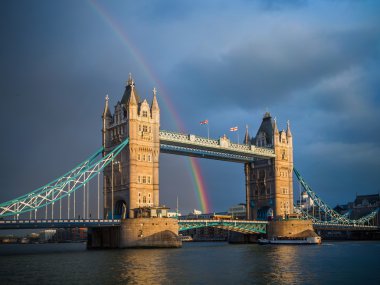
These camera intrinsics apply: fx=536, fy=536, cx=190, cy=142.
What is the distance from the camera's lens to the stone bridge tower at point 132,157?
108000 millimetres

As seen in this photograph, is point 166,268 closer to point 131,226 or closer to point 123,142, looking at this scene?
point 131,226

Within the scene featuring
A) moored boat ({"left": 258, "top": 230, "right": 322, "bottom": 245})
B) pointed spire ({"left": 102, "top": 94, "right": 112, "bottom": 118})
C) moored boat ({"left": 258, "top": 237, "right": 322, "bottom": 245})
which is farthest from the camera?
moored boat ({"left": 258, "top": 230, "right": 322, "bottom": 245})

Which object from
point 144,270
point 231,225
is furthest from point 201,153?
point 144,270

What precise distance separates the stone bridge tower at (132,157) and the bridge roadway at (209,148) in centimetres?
525

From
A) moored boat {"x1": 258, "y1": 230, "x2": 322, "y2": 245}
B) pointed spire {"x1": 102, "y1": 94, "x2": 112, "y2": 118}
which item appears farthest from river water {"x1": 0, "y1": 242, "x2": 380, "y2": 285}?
moored boat {"x1": 258, "y1": 230, "x2": 322, "y2": 245}

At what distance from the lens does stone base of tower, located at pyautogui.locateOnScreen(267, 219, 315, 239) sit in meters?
132

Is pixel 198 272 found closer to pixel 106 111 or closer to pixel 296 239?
pixel 106 111

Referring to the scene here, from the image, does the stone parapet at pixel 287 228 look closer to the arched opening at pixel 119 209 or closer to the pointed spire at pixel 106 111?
the arched opening at pixel 119 209

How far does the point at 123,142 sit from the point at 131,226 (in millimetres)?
17950

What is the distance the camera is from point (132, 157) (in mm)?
108062

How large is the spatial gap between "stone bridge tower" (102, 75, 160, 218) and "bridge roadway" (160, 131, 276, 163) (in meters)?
5.25

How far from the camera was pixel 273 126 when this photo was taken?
146125 mm

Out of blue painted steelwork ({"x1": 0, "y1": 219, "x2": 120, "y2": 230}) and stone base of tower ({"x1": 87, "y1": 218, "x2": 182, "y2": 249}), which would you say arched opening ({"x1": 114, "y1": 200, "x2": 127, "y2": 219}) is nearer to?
stone base of tower ({"x1": 87, "y1": 218, "x2": 182, "y2": 249})

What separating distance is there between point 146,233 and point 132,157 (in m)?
16.6
